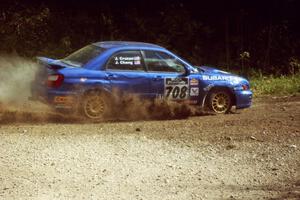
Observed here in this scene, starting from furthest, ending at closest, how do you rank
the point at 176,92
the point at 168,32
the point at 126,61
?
the point at 168,32
the point at 176,92
the point at 126,61

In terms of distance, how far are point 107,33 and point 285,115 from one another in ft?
29.2

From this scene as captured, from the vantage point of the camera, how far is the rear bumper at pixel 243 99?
1193 centimetres

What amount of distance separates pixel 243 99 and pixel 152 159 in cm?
446

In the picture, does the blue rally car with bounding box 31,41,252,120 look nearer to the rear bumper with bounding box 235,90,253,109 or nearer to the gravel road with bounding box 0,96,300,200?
the rear bumper with bounding box 235,90,253,109

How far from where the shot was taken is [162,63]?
11.3 meters

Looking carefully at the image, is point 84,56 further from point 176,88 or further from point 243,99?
point 243,99

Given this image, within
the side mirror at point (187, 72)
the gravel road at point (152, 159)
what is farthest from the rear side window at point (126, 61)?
the gravel road at point (152, 159)

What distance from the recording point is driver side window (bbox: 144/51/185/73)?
11.2 m

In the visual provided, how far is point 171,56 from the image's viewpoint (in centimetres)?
1142

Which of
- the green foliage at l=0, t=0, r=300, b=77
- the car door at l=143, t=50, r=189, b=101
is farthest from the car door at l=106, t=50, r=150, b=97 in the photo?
the green foliage at l=0, t=0, r=300, b=77

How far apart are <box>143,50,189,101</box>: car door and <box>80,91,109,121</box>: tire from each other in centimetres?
100

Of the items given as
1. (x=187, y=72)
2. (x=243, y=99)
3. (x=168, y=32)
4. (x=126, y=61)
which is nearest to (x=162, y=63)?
(x=187, y=72)

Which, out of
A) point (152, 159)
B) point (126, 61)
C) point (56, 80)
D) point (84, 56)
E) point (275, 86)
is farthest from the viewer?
point (275, 86)

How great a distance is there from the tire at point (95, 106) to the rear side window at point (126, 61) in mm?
615
